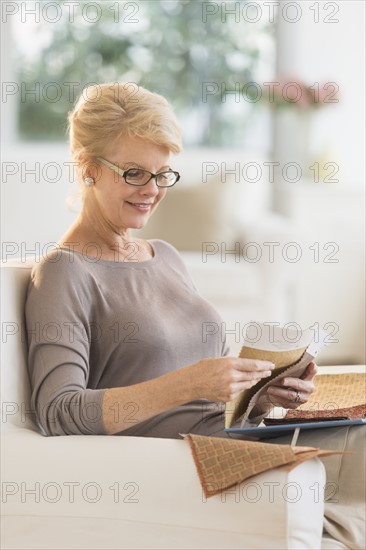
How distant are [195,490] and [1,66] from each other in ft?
15.0

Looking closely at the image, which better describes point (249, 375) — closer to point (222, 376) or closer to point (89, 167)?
point (222, 376)

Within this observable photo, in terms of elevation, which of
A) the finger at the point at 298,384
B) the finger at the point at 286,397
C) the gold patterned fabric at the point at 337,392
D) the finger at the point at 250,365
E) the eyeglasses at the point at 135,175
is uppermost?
the eyeglasses at the point at 135,175

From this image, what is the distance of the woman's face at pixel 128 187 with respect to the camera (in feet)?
6.34

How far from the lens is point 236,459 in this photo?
150 centimetres

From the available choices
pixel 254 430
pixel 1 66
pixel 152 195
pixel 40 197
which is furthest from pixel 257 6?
pixel 254 430

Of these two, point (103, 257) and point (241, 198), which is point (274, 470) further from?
point (241, 198)

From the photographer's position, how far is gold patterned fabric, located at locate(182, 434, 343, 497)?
147 centimetres

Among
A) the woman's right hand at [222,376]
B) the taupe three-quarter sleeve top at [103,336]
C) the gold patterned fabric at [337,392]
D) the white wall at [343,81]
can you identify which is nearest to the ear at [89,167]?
the taupe three-quarter sleeve top at [103,336]

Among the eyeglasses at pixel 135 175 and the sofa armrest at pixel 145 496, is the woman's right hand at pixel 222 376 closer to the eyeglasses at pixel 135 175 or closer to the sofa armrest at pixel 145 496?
the sofa armrest at pixel 145 496

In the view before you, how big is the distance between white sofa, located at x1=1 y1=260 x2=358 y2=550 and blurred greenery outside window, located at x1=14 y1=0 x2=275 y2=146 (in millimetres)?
4320

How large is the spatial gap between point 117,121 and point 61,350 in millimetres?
520

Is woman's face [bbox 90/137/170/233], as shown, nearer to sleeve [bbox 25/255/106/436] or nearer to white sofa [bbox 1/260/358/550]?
sleeve [bbox 25/255/106/436]

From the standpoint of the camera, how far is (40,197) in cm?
452

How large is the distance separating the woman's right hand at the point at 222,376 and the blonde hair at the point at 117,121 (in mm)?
549
